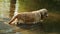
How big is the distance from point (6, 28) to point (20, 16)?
0.48 metres

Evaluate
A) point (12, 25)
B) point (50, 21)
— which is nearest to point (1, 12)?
point (12, 25)

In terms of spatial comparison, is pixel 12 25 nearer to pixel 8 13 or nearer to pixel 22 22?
pixel 22 22

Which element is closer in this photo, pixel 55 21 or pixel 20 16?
pixel 20 16

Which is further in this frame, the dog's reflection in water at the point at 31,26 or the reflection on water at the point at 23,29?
the dog's reflection in water at the point at 31,26

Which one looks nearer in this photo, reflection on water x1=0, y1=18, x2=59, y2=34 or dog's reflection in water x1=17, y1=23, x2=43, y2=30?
reflection on water x1=0, y1=18, x2=59, y2=34

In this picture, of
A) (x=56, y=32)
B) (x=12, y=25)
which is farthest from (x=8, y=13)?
(x=56, y=32)

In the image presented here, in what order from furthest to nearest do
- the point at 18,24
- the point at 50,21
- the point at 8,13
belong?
the point at 8,13, the point at 50,21, the point at 18,24

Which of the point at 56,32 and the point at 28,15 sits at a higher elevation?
the point at 28,15

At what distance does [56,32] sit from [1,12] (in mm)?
1700

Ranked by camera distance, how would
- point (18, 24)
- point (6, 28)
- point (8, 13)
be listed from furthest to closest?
point (8, 13) < point (18, 24) < point (6, 28)

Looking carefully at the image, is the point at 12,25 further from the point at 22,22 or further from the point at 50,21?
the point at 50,21

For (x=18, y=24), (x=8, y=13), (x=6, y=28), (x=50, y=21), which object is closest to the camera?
(x=6, y=28)

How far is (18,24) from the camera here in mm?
3779

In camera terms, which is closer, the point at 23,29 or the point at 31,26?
the point at 23,29
